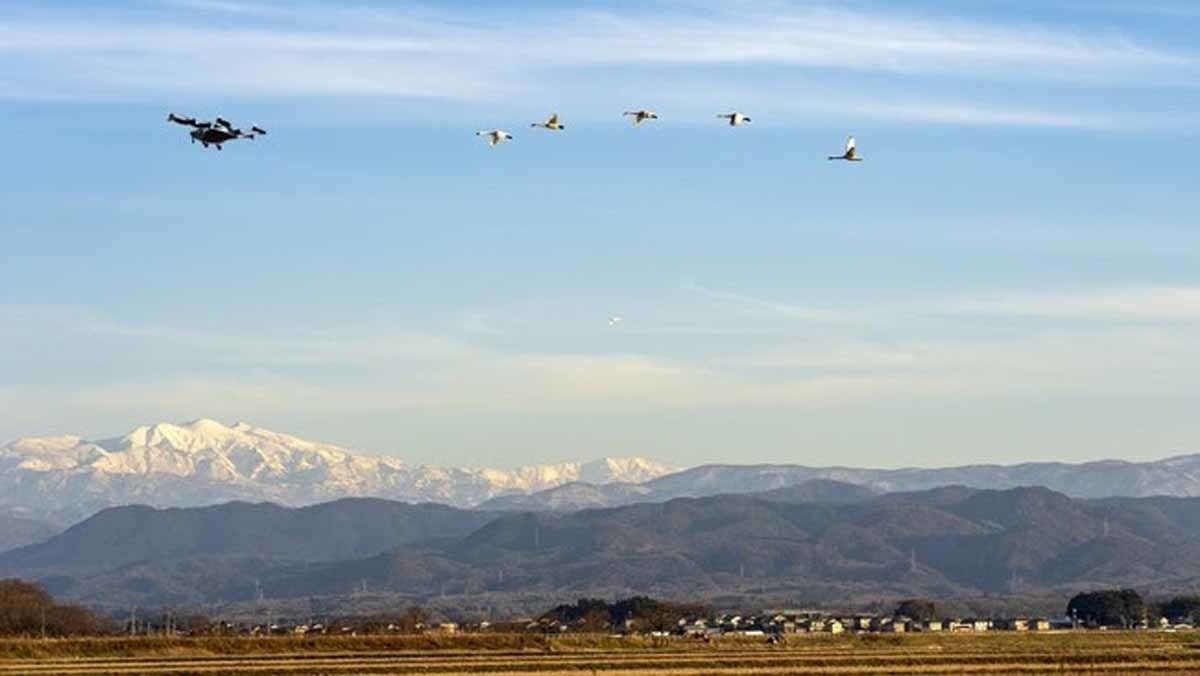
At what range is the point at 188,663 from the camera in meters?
98.9

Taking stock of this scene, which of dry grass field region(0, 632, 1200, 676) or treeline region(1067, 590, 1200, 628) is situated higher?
treeline region(1067, 590, 1200, 628)

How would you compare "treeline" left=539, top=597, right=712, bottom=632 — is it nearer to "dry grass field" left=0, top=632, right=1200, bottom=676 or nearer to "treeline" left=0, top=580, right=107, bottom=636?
"treeline" left=0, top=580, right=107, bottom=636

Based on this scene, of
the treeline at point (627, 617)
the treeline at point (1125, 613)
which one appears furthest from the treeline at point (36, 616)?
the treeline at point (1125, 613)

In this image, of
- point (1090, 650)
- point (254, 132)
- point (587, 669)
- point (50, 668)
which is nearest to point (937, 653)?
point (1090, 650)

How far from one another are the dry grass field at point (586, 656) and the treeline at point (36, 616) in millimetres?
40938

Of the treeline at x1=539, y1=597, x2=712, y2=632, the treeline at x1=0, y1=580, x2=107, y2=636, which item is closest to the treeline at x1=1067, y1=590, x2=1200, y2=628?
the treeline at x1=539, y1=597, x2=712, y2=632

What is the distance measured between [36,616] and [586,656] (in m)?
72.1

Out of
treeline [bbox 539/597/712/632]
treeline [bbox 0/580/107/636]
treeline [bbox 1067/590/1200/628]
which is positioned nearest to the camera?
treeline [bbox 0/580/107/636]

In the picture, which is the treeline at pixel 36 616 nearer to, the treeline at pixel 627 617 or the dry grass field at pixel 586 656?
the treeline at pixel 627 617

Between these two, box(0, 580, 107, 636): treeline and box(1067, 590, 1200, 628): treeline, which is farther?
box(1067, 590, 1200, 628): treeline

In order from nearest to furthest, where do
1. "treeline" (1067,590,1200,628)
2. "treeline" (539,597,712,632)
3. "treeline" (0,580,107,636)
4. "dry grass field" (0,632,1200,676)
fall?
"dry grass field" (0,632,1200,676) → "treeline" (0,580,107,636) → "treeline" (539,597,712,632) → "treeline" (1067,590,1200,628)

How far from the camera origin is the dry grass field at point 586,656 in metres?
91.0

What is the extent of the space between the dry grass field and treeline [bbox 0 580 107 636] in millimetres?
40938

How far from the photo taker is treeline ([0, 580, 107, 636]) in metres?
157
